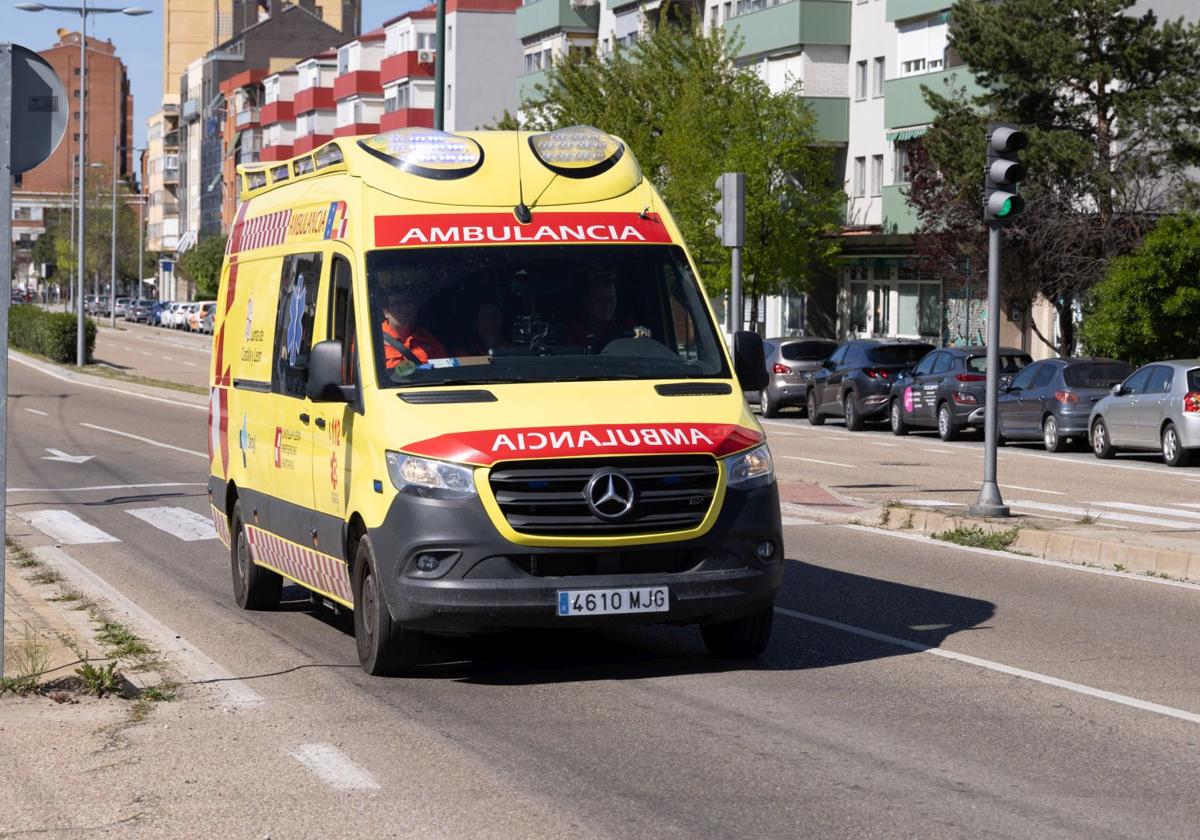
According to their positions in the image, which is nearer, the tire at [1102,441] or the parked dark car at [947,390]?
the tire at [1102,441]

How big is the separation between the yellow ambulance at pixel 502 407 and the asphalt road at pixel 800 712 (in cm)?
44

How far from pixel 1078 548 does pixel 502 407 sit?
7183 mm

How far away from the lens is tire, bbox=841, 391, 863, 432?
37.3 m

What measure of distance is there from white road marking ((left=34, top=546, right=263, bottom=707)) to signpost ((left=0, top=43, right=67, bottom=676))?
1.10 metres

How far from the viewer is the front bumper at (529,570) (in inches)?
354

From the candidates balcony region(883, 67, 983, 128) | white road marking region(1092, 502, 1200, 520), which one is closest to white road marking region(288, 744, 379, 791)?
white road marking region(1092, 502, 1200, 520)

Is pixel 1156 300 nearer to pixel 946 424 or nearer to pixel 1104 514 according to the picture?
pixel 946 424

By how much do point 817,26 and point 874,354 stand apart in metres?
22.8

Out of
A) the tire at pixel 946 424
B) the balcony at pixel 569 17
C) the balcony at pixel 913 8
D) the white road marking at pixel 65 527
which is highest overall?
the balcony at pixel 569 17

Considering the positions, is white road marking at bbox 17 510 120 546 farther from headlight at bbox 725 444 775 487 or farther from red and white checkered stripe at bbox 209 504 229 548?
headlight at bbox 725 444 775 487

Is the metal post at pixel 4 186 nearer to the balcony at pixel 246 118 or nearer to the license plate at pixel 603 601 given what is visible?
the license plate at pixel 603 601

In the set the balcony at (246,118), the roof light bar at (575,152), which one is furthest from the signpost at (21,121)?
the balcony at (246,118)

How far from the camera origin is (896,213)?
176 ft

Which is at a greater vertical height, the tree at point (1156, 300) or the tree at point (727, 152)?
the tree at point (727, 152)
